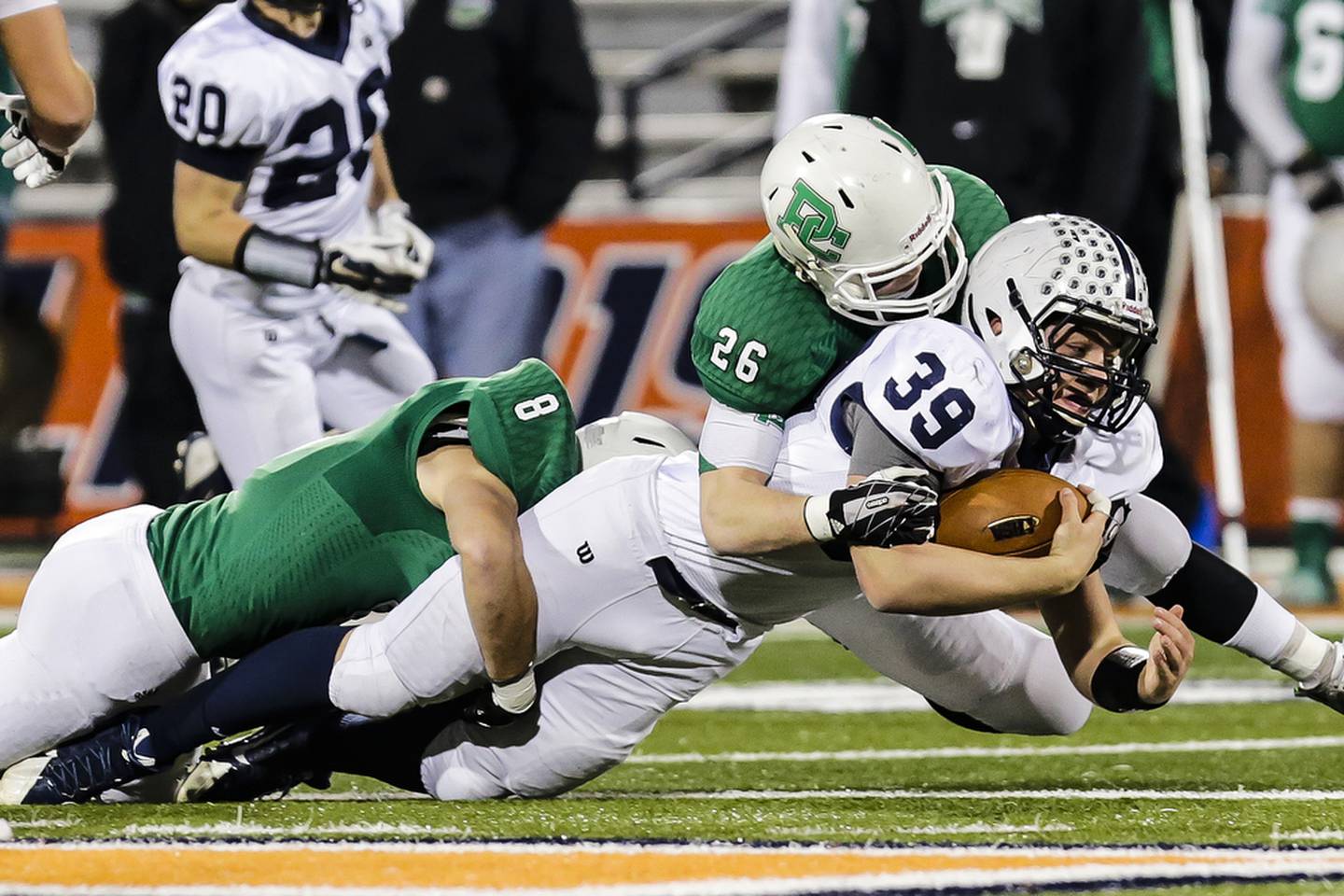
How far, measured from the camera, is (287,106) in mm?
4332

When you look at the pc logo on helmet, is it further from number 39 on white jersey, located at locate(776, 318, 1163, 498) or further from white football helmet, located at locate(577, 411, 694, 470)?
white football helmet, located at locate(577, 411, 694, 470)

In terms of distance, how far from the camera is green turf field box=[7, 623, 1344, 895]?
265 centimetres

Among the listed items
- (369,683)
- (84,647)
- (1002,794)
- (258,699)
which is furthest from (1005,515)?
(84,647)

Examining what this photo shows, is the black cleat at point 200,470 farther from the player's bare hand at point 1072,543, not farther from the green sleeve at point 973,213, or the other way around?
the player's bare hand at point 1072,543

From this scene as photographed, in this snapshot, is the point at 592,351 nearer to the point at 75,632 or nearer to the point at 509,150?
the point at 509,150

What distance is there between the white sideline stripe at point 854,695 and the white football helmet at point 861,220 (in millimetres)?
1541

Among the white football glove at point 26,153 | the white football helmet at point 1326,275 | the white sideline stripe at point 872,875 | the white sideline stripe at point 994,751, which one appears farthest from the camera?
the white football helmet at point 1326,275

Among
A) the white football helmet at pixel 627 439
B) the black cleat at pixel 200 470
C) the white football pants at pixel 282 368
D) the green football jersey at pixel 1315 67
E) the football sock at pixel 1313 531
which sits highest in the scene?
the white football helmet at pixel 627 439

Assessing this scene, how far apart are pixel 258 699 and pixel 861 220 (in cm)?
98

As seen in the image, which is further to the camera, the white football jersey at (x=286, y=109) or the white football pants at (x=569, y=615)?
the white football jersey at (x=286, y=109)

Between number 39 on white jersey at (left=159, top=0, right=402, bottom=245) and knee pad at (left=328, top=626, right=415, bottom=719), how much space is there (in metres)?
1.58

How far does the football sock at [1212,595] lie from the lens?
3.21 m

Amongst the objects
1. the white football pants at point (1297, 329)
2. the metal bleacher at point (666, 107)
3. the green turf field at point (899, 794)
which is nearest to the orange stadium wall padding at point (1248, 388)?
the white football pants at point (1297, 329)

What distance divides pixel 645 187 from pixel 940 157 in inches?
116
